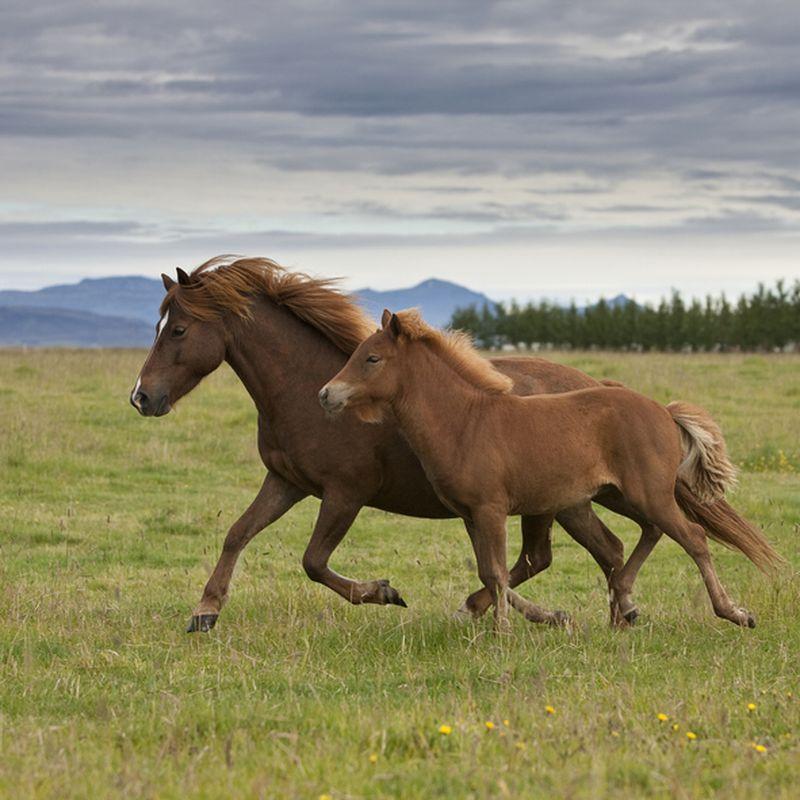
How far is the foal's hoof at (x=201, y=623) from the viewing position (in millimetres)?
7574

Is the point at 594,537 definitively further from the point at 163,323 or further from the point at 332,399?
the point at 163,323

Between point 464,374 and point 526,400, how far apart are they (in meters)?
0.41

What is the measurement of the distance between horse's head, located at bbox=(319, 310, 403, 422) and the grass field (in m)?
1.32

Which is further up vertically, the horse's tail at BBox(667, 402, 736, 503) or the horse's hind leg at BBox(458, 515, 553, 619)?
the horse's tail at BBox(667, 402, 736, 503)

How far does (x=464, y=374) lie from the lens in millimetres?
7363

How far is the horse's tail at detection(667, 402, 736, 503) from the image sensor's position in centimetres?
778

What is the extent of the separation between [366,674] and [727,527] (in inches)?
116

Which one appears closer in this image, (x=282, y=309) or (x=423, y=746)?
(x=423, y=746)

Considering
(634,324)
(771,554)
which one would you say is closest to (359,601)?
(771,554)

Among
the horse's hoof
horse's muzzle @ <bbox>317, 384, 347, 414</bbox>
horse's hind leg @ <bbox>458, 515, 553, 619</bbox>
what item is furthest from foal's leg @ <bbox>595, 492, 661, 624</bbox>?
horse's muzzle @ <bbox>317, 384, 347, 414</bbox>

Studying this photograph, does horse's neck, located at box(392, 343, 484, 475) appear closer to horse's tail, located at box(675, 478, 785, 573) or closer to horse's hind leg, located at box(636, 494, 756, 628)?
horse's hind leg, located at box(636, 494, 756, 628)

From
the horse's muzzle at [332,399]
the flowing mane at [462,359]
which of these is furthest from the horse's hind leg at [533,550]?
the horse's muzzle at [332,399]

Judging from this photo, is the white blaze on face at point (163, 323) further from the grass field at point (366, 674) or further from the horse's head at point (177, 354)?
the grass field at point (366, 674)

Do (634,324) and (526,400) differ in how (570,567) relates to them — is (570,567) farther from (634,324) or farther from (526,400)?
(634,324)
